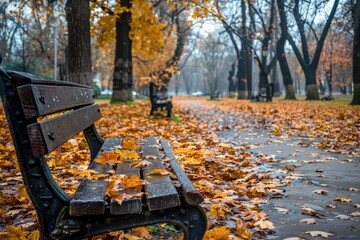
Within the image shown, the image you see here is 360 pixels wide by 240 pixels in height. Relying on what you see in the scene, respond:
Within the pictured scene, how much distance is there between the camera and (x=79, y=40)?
25.4 feet

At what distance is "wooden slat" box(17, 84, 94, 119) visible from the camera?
172 cm

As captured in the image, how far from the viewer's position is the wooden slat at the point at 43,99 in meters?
1.72

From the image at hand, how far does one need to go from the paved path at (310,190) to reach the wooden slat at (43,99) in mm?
1636

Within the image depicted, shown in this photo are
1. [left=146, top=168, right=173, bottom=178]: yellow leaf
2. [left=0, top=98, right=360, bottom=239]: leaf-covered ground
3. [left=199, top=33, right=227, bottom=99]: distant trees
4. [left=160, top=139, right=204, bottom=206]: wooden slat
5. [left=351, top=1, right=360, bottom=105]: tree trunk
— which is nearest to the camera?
[left=160, top=139, right=204, bottom=206]: wooden slat

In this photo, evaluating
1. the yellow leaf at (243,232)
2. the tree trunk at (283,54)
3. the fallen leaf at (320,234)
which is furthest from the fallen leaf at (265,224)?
the tree trunk at (283,54)

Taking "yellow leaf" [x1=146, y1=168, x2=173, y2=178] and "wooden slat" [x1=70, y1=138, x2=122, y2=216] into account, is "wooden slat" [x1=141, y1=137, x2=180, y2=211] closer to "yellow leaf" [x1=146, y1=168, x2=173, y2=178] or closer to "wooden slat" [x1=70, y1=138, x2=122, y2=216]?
"yellow leaf" [x1=146, y1=168, x2=173, y2=178]

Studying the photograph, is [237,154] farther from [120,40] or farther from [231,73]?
[231,73]

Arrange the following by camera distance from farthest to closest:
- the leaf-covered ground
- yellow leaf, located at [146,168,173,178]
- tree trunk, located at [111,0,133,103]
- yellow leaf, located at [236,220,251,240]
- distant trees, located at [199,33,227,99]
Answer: distant trees, located at [199,33,227,99] < tree trunk, located at [111,0,133,103] < the leaf-covered ground < yellow leaf, located at [236,220,251,240] < yellow leaf, located at [146,168,173,178]

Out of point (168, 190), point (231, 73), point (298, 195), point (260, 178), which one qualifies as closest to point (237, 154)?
point (260, 178)

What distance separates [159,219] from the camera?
6.18 feet

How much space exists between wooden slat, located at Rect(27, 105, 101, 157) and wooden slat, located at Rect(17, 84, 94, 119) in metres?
0.05

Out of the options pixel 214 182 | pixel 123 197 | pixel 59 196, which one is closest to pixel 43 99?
pixel 59 196

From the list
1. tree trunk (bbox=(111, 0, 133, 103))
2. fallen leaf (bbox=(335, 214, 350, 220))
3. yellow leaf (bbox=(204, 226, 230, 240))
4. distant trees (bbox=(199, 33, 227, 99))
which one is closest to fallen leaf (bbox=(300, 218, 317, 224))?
fallen leaf (bbox=(335, 214, 350, 220))

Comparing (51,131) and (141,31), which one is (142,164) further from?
(141,31)
